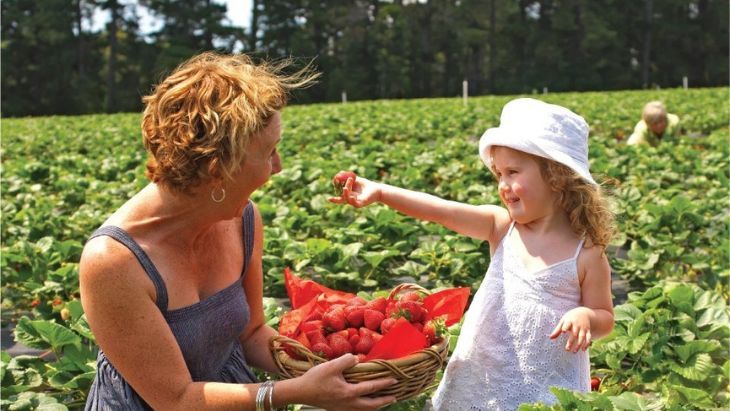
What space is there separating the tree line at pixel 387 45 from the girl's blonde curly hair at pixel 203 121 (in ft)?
116

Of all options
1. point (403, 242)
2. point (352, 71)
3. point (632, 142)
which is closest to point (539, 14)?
point (352, 71)

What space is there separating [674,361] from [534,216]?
3.27ft

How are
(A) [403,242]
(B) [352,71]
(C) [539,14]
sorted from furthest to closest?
(C) [539,14]
(B) [352,71]
(A) [403,242]

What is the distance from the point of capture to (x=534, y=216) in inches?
94.2

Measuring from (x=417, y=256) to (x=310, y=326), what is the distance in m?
2.06

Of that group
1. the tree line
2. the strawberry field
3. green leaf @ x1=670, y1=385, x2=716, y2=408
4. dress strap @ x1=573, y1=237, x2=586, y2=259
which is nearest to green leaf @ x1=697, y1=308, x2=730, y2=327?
the strawberry field

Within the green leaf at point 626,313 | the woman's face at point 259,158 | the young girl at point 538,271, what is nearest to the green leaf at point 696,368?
the green leaf at point 626,313

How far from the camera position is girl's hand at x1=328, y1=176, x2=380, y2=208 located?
8.21ft

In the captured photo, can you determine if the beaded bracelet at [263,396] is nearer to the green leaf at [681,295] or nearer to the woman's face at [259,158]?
the woman's face at [259,158]

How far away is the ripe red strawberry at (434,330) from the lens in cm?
228

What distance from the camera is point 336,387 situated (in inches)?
79.8

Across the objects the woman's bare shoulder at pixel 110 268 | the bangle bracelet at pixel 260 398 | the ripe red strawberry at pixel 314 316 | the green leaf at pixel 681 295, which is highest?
the woman's bare shoulder at pixel 110 268

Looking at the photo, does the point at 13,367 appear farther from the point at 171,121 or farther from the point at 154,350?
the point at 171,121

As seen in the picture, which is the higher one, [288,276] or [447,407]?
[288,276]
